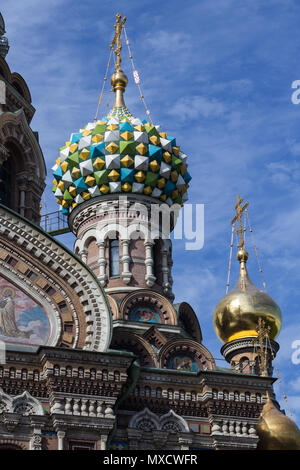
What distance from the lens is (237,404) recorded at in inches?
682

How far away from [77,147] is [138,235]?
2.07 metres

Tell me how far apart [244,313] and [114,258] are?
110 inches

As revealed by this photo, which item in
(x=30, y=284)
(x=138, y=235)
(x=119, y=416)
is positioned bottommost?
(x=119, y=416)

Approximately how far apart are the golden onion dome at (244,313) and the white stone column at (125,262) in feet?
8.03

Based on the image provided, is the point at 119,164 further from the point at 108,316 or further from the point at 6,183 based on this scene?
the point at 108,316

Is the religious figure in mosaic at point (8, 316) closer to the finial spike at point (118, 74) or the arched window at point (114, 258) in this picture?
the arched window at point (114, 258)

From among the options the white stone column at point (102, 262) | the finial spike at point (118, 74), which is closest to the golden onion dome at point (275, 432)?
the white stone column at point (102, 262)

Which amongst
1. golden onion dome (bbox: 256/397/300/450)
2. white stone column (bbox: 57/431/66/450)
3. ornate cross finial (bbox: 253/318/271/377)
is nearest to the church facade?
white stone column (bbox: 57/431/66/450)

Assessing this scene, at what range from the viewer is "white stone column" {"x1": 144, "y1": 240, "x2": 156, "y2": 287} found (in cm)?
2057

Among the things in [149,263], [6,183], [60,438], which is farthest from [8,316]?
[6,183]

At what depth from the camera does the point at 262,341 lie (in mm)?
20547
